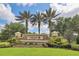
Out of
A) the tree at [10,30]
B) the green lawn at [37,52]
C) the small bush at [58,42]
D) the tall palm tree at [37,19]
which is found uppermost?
the tall palm tree at [37,19]

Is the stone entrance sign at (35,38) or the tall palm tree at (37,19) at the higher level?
the tall palm tree at (37,19)

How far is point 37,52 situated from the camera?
2.53 metres

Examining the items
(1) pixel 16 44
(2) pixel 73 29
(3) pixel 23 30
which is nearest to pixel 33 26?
(3) pixel 23 30

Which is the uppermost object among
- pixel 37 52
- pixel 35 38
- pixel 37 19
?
pixel 37 19

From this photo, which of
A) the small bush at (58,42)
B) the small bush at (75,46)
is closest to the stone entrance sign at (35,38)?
the small bush at (58,42)

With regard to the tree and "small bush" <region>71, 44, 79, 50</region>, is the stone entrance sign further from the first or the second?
"small bush" <region>71, 44, 79, 50</region>

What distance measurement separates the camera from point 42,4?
255 cm

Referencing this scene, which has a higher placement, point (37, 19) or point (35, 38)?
point (37, 19)

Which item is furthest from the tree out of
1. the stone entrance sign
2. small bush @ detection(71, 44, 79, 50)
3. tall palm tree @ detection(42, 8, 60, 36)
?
small bush @ detection(71, 44, 79, 50)

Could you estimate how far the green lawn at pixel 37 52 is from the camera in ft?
8.27

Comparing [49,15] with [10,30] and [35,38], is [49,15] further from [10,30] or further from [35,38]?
[10,30]

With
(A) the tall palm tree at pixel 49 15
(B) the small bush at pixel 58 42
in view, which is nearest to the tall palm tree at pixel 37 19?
(A) the tall palm tree at pixel 49 15

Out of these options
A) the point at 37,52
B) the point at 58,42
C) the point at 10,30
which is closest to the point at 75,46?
the point at 58,42

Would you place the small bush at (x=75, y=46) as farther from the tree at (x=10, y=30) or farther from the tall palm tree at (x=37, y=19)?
the tree at (x=10, y=30)
